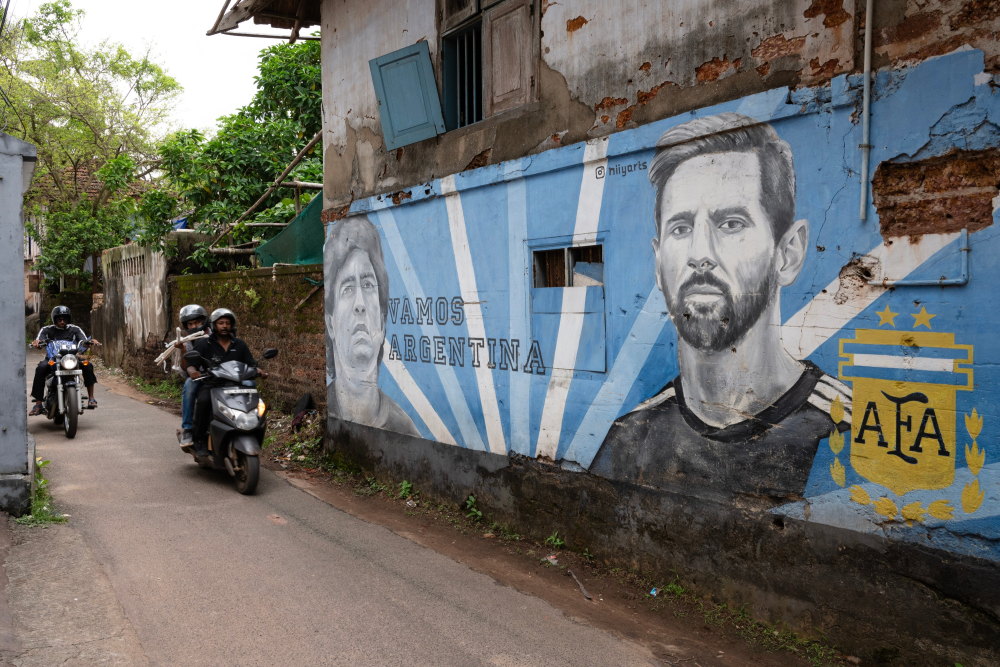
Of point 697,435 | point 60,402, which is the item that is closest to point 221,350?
point 60,402

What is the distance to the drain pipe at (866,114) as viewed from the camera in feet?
11.8

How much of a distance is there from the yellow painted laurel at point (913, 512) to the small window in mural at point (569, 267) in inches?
91.6

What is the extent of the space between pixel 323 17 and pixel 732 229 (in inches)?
230

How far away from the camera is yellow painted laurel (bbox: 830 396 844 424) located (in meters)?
3.75

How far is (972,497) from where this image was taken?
329 cm

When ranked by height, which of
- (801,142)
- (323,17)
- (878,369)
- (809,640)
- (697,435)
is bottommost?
(809,640)

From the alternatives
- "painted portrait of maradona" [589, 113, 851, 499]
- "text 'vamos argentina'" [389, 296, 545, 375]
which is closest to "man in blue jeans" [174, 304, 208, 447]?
"text 'vamos argentina'" [389, 296, 545, 375]

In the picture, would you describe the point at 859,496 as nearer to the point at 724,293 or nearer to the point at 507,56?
Answer: the point at 724,293

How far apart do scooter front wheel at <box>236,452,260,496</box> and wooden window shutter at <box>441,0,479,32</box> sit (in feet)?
14.1

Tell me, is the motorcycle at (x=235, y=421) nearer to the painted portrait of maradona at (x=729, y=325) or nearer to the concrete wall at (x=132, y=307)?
the painted portrait of maradona at (x=729, y=325)

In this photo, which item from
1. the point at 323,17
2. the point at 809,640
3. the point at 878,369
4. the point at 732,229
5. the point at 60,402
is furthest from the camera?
the point at 60,402

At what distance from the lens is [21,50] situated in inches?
970

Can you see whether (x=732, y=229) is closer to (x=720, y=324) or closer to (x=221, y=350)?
(x=720, y=324)

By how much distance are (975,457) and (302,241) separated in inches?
336
